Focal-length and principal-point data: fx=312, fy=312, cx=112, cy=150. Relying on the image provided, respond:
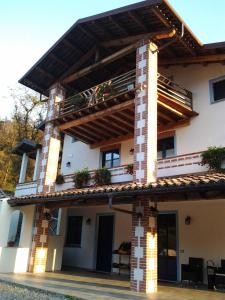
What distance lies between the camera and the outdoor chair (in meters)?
11.0

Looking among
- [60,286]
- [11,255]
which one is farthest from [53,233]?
[60,286]

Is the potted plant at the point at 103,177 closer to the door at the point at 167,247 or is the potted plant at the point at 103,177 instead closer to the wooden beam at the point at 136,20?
the door at the point at 167,247

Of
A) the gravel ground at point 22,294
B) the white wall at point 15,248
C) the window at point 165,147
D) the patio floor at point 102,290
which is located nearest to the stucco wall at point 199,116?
the window at point 165,147

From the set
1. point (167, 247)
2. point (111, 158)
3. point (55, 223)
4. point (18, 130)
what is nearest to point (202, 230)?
point (167, 247)

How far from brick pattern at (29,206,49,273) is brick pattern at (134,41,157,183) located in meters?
5.26

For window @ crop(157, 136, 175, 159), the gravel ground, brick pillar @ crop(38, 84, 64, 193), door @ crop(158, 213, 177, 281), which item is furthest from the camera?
brick pillar @ crop(38, 84, 64, 193)

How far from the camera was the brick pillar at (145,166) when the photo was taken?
30.2 feet

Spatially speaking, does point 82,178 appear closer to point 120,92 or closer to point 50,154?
point 50,154

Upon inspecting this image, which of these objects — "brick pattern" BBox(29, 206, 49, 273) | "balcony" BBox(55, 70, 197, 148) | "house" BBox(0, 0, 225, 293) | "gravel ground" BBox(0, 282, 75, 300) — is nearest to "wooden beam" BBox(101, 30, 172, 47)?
"house" BBox(0, 0, 225, 293)

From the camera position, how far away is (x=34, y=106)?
109 ft

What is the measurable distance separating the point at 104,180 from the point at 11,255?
4908 mm

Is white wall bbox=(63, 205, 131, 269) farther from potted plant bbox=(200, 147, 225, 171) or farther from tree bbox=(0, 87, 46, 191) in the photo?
tree bbox=(0, 87, 46, 191)

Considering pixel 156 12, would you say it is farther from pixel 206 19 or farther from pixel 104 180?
pixel 104 180

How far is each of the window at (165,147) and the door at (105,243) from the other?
4052mm
